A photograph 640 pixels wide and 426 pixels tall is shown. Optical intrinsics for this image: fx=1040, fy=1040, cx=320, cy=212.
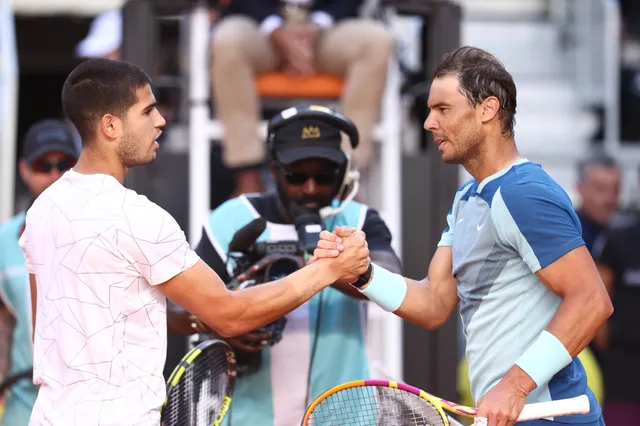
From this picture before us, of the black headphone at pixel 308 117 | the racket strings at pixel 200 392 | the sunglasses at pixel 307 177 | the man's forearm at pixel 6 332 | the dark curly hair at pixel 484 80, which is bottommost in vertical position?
the man's forearm at pixel 6 332

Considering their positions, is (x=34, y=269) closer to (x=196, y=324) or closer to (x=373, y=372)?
(x=196, y=324)

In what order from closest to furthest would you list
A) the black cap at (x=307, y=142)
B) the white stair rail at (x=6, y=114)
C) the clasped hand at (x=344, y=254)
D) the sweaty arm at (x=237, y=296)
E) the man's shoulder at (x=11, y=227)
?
the sweaty arm at (x=237, y=296) < the clasped hand at (x=344, y=254) < the black cap at (x=307, y=142) < the man's shoulder at (x=11, y=227) < the white stair rail at (x=6, y=114)

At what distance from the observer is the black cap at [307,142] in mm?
3979

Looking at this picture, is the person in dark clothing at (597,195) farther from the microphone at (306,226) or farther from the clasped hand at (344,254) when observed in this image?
the clasped hand at (344,254)

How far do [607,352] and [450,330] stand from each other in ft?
5.30

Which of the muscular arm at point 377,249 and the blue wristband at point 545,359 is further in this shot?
the muscular arm at point 377,249

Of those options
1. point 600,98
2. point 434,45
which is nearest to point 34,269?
point 434,45

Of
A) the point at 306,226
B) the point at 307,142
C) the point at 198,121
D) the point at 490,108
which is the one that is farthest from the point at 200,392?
the point at 198,121

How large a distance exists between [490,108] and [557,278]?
599 mm

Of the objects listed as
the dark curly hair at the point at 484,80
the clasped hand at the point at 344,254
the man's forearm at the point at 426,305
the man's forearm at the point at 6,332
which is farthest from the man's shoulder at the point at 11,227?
the dark curly hair at the point at 484,80

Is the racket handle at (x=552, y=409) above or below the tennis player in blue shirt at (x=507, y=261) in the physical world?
below

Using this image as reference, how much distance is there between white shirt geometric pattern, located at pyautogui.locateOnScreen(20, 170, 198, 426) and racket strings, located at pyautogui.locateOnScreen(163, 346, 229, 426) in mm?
247

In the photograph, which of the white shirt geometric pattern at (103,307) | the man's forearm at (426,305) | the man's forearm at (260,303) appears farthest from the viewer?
the man's forearm at (426,305)

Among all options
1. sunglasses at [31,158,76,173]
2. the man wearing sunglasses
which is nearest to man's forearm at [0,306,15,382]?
the man wearing sunglasses
